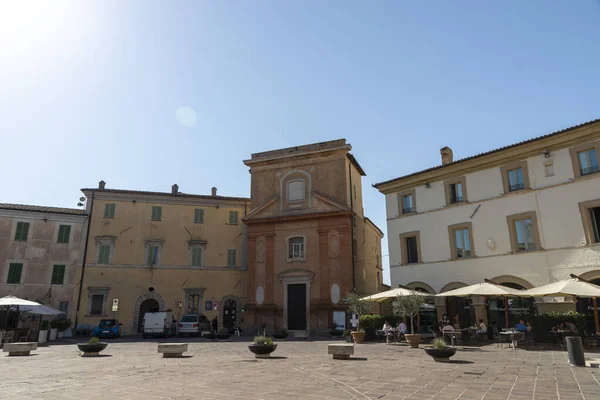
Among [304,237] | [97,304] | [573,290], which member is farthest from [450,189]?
[97,304]

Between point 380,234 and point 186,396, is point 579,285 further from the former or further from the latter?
point 380,234

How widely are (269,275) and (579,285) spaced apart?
1888cm

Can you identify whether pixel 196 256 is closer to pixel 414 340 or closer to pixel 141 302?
pixel 141 302

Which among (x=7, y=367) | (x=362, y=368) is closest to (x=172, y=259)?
(x=7, y=367)

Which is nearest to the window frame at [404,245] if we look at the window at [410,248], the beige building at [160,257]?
the window at [410,248]

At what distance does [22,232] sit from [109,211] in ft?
18.8

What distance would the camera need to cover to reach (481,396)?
7.15 metres

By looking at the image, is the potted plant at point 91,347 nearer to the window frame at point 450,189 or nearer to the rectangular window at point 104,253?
the rectangular window at point 104,253

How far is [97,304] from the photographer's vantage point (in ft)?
97.5

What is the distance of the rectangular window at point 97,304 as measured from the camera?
29.5 m

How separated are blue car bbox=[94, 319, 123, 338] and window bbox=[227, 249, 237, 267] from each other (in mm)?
8908

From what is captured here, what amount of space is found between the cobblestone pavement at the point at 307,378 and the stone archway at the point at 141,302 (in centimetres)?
1711

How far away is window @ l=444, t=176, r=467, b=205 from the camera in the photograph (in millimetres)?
22750

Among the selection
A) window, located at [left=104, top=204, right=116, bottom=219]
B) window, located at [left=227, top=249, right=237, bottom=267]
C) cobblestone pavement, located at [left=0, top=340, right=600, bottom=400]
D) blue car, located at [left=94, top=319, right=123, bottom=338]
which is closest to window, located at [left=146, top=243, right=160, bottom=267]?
window, located at [left=104, top=204, right=116, bottom=219]
